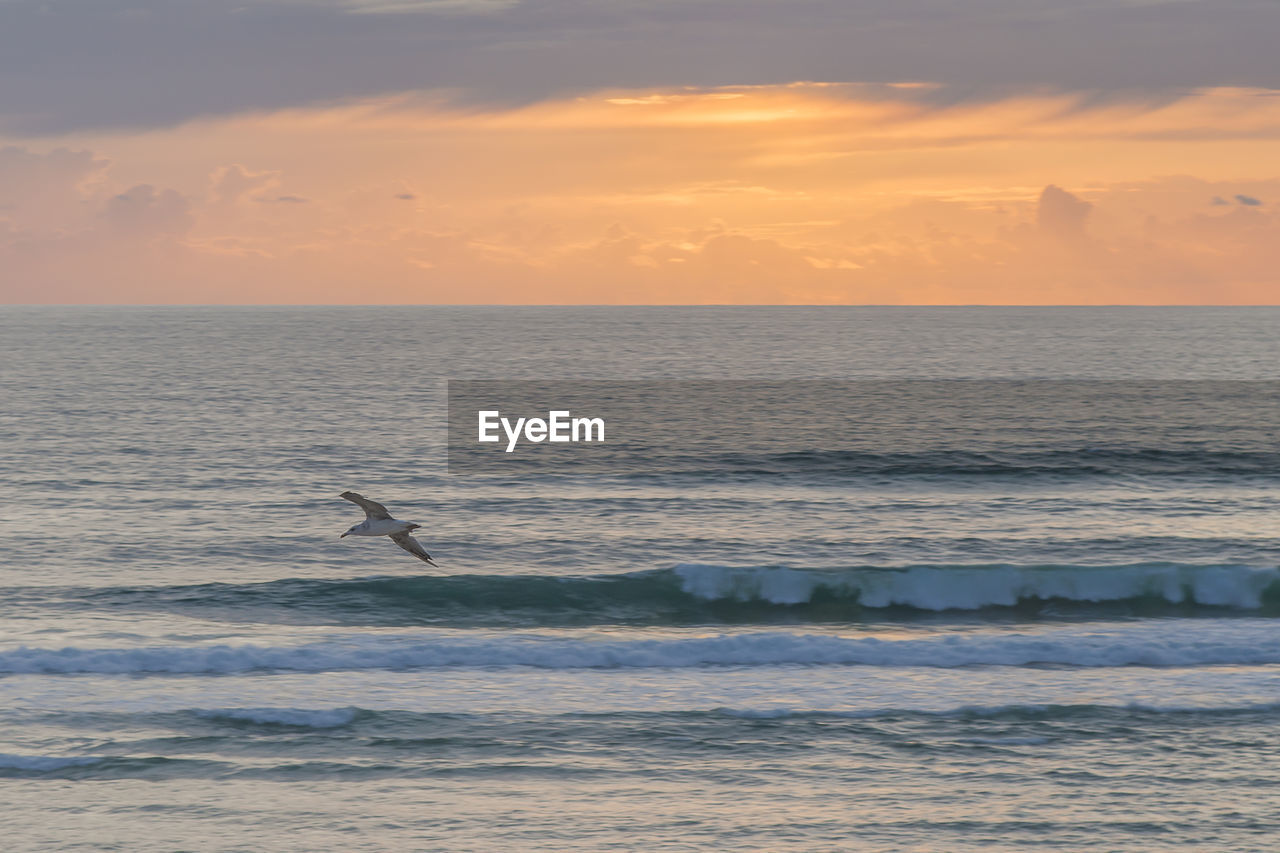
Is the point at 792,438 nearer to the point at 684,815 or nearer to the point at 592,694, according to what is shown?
the point at 592,694

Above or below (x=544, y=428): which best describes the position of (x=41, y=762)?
below

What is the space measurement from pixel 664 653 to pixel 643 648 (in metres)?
0.54

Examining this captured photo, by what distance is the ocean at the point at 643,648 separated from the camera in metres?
19.8

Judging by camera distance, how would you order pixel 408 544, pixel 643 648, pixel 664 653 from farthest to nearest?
pixel 643 648 < pixel 664 653 < pixel 408 544

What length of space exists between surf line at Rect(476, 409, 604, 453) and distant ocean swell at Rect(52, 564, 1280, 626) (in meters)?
29.6

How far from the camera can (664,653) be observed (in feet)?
96.0

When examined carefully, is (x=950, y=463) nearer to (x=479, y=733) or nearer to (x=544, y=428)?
(x=544, y=428)

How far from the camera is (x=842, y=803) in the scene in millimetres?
19969

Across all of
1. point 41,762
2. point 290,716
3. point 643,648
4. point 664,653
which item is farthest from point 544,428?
point 41,762

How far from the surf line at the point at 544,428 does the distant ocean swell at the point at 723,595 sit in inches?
1166

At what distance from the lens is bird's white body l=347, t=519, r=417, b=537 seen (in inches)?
849

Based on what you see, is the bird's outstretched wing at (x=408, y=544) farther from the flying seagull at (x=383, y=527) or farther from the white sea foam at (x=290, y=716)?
the white sea foam at (x=290, y=716)

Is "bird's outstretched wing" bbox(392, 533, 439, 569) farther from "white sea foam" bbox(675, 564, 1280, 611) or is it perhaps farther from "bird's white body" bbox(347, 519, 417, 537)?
"white sea foam" bbox(675, 564, 1280, 611)

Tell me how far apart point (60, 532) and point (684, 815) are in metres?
28.8
